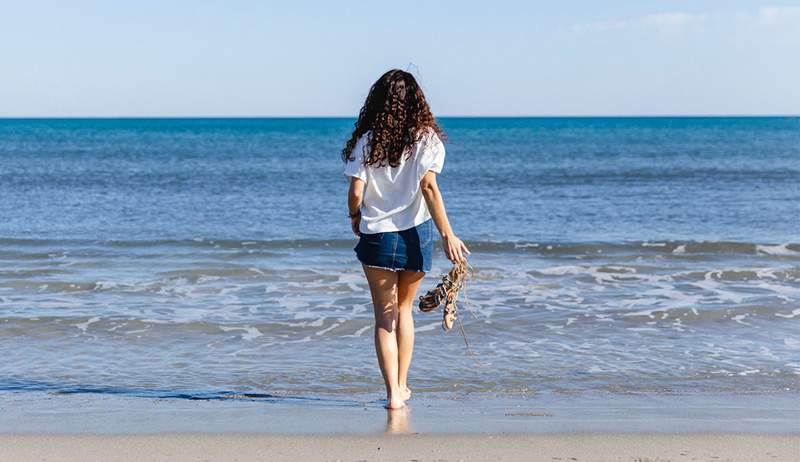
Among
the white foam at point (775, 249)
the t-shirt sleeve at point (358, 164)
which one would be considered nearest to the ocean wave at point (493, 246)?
the white foam at point (775, 249)

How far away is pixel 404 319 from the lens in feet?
17.9

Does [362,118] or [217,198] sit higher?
[362,118]

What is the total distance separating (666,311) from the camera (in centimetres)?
875

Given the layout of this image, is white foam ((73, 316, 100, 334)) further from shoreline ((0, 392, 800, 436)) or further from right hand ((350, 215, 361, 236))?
right hand ((350, 215, 361, 236))

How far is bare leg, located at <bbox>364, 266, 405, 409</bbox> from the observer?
17.5ft

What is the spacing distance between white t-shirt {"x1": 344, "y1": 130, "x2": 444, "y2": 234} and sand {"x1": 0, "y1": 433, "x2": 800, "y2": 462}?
114 cm

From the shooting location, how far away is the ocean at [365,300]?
21.4ft

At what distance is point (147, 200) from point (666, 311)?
56.8 feet

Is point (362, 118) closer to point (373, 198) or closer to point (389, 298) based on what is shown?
point (373, 198)

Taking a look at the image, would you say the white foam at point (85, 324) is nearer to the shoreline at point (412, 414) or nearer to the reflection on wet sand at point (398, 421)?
the shoreline at point (412, 414)

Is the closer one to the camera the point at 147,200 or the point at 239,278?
the point at 239,278

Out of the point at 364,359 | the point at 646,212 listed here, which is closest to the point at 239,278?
the point at 364,359

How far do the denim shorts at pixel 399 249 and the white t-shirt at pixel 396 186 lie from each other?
0.03 metres

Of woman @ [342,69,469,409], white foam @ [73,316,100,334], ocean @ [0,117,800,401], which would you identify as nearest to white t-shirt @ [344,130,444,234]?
woman @ [342,69,469,409]
